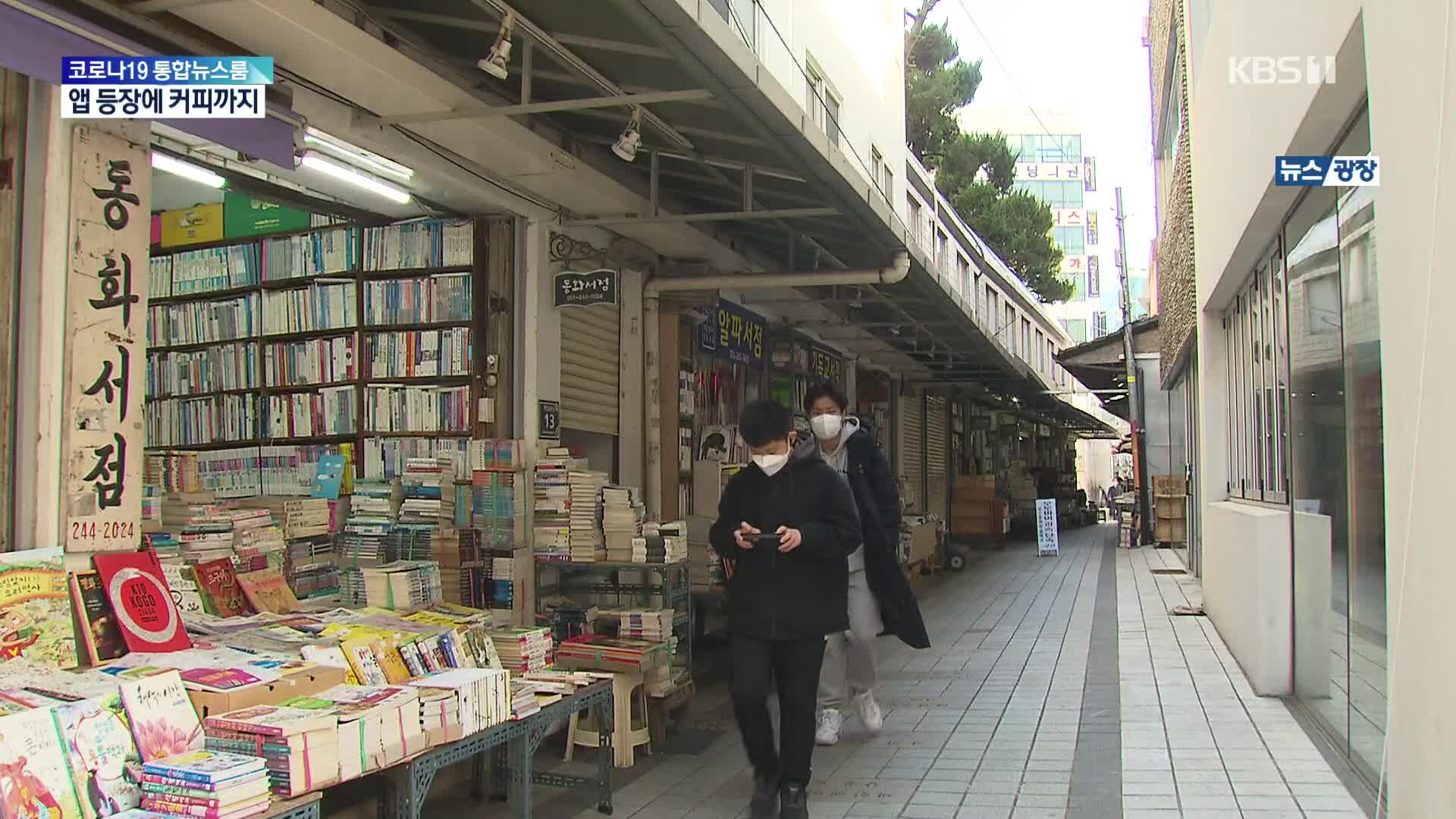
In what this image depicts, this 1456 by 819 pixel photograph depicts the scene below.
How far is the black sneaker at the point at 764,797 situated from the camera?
4934 millimetres

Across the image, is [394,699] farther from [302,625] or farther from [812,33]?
[812,33]

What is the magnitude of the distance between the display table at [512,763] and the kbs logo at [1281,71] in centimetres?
417

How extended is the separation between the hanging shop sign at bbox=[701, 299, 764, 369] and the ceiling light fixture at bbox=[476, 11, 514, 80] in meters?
5.70

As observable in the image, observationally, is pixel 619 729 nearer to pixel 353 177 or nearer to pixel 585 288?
pixel 585 288

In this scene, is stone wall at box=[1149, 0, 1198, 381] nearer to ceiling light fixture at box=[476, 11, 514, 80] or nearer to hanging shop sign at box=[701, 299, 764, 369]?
hanging shop sign at box=[701, 299, 764, 369]

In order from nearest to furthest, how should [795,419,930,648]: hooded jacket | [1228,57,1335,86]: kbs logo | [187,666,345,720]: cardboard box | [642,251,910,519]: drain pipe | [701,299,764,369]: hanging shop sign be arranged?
[187,666,345,720]: cardboard box, [1228,57,1335,86]: kbs logo, [795,419,930,648]: hooded jacket, [642,251,910,519]: drain pipe, [701,299,764,369]: hanging shop sign

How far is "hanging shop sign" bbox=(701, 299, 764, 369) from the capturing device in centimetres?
1095

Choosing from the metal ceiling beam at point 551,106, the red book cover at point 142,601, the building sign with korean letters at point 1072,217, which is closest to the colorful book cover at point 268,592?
the red book cover at point 142,601

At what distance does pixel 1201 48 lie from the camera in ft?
32.5

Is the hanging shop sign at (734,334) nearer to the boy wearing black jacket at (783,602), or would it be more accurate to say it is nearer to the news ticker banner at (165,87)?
the boy wearing black jacket at (783,602)

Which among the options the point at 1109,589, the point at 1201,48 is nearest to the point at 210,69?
the point at 1201,48

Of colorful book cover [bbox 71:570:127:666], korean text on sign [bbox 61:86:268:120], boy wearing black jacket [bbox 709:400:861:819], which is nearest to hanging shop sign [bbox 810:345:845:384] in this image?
boy wearing black jacket [bbox 709:400:861:819]

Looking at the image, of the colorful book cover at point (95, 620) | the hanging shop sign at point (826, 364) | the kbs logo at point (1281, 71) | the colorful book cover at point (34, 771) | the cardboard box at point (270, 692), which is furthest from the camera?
the hanging shop sign at point (826, 364)

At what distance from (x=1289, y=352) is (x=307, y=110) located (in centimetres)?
581
